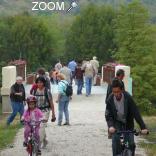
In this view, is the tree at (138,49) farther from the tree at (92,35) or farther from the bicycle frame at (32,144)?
the tree at (92,35)

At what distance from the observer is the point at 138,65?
2681 cm

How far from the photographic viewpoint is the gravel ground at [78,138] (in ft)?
43.5

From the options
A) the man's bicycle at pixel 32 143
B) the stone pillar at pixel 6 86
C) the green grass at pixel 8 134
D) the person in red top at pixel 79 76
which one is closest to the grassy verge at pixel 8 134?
the green grass at pixel 8 134

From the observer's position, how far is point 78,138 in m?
15.5

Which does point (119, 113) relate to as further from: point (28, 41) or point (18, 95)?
point (28, 41)

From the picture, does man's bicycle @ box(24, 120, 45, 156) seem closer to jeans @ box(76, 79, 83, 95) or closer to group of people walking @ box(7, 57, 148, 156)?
group of people walking @ box(7, 57, 148, 156)

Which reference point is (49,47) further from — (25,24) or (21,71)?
(21,71)

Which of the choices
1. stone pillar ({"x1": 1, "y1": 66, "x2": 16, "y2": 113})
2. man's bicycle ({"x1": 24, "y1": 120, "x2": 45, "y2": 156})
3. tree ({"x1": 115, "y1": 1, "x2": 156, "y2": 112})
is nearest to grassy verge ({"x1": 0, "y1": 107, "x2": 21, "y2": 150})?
man's bicycle ({"x1": 24, "y1": 120, "x2": 45, "y2": 156})

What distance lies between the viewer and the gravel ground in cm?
1326

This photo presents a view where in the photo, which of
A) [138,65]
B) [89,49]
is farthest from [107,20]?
[138,65]

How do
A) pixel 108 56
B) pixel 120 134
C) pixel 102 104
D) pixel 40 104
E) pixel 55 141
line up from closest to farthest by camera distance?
1. pixel 120 134
2. pixel 40 104
3. pixel 55 141
4. pixel 102 104
5. pixel 108 56

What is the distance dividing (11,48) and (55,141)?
54858 millimetres

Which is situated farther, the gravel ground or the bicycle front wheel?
the gravel ground

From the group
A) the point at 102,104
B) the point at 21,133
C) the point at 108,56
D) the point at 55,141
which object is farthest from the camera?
the point at 108,56
